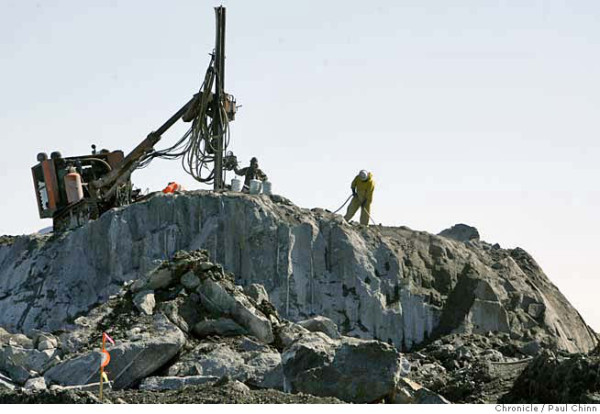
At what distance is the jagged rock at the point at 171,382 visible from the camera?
24.7m

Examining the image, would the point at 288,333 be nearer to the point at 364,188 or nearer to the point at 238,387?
the point at 238,387

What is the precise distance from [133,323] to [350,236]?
28.5ft

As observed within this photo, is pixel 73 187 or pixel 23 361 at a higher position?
pixel 73 187

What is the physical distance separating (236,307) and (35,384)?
3.84 metres

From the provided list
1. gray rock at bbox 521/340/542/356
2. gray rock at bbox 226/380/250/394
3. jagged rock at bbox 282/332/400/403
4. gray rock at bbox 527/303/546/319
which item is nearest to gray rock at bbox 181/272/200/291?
jagged rock at bbox 282/332/400/403

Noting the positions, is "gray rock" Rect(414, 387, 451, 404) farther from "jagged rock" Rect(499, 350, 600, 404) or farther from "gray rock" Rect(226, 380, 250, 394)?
"gray rock" Rect(226, 380, 250, 394)

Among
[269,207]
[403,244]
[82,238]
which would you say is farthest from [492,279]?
[82,238]

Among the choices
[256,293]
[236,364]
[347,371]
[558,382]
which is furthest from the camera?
[256,293]

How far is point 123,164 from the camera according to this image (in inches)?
1426

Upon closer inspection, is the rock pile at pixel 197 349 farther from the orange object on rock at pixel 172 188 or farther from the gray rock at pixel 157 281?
the orange object on rock at pixel 172 188

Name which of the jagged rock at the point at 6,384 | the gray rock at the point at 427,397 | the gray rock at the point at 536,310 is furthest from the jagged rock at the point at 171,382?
the gray rock at the point at 536,310

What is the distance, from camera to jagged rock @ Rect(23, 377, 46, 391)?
24.3 metres

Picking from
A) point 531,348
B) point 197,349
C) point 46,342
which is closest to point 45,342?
point 46,342

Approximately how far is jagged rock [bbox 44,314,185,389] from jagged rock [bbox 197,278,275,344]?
1488 millimetres
